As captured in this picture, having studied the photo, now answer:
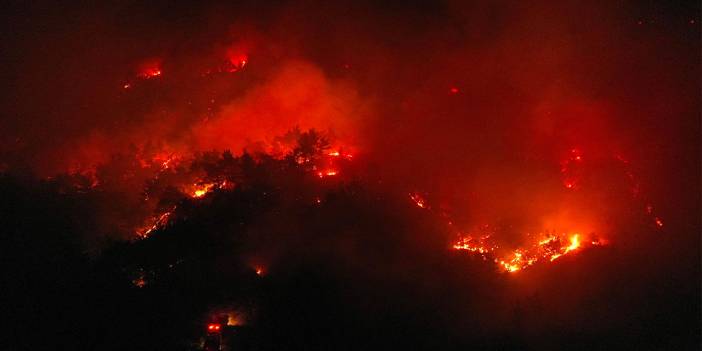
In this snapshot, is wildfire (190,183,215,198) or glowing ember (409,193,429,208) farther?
glowing ember (409,193,429,208)

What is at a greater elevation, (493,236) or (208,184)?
(208,184)

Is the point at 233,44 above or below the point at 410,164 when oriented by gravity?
above

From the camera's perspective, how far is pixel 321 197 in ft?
59.2

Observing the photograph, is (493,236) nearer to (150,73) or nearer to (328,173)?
(328,173)

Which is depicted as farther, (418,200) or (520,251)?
(418,200)

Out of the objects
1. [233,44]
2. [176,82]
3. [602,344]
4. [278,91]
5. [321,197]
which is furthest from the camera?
[233,44]

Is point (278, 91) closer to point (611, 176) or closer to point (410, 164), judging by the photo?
point (410, 164)

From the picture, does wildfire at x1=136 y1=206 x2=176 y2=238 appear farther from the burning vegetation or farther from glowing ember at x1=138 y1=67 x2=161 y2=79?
glowing ember at x1=138 y1=67 x2=161 y2=79

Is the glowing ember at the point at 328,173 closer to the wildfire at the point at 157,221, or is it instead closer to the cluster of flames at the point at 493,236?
the cluster of flames at the point at 493,236

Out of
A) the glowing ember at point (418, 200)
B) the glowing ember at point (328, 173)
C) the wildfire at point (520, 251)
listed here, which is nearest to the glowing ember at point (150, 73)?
the glowing ember at point (328, 173)

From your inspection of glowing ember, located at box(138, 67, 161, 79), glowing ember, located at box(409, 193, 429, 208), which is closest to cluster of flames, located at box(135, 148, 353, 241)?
glowing ember, located at box(409, 193, 429, 208)

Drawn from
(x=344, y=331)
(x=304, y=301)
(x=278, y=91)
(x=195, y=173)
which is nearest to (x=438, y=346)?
(x=344, y=331)

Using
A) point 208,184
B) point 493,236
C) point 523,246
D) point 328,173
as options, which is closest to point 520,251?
point 523,246

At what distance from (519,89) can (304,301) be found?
714 inches
